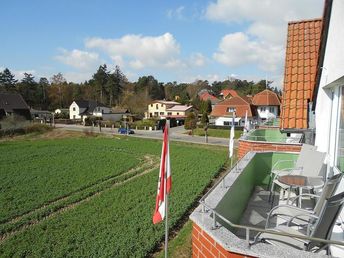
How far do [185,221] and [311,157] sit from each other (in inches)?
184

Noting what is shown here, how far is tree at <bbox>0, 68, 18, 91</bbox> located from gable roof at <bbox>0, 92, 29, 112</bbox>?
23.1 metres

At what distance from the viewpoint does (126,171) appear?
1709 cm

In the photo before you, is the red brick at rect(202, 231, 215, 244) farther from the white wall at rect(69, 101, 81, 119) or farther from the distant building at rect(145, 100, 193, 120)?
the white wall at rect(69, 101, 81, 119)

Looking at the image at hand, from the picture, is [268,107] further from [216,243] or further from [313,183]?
[216,243]

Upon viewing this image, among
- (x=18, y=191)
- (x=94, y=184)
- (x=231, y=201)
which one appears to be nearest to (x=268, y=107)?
(x=94, y=184)

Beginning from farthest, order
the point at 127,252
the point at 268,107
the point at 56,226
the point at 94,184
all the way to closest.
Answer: the point at 268,107, the point at 94,184, the point at 56,226, the point at 127,252

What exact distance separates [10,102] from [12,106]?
102 cm

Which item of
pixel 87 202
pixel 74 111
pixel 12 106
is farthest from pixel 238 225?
pixel 74 111

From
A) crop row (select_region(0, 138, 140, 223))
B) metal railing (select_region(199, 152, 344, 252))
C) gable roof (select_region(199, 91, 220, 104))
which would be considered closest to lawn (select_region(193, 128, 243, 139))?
crop row (select_region(0, 138, 140, 223))

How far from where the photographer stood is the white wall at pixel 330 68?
4078 mm

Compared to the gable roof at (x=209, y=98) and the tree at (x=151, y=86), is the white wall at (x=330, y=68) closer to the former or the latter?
the gable roof at (x=209, y=98)

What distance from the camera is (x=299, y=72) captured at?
24.2ft

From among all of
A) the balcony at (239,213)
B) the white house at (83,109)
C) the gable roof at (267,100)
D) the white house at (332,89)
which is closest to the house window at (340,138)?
the white house at (332,89)

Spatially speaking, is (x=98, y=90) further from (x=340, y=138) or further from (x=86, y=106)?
(x=340, y=138)
